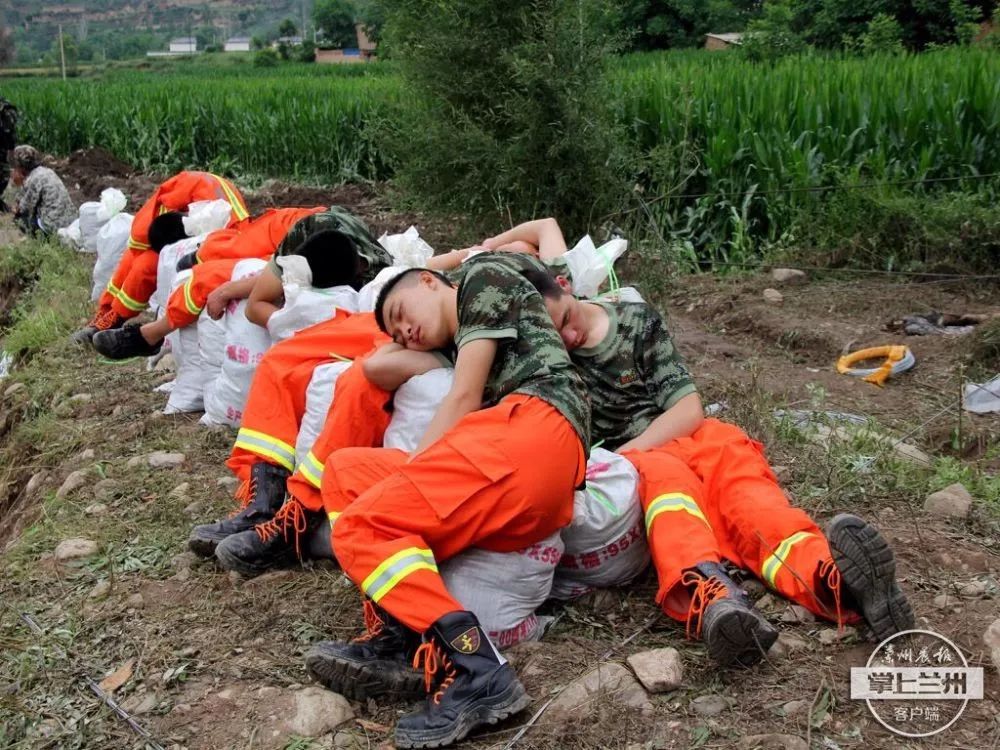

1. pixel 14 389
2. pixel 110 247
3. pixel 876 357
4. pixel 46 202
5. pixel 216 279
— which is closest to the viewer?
pixel 216 279

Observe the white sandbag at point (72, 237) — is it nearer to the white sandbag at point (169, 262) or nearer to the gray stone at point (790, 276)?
the white sandbag at point (169, 262)

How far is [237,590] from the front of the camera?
346 centimetres

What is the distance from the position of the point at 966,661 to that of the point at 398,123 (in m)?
6.38

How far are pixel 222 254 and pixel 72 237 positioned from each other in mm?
5023

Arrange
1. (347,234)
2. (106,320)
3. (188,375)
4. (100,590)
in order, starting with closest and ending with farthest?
(100,590) → (347,234) → (188,375) → (106,320)

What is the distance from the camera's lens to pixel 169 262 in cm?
597

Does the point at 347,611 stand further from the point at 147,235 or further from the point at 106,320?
the point at 106,320

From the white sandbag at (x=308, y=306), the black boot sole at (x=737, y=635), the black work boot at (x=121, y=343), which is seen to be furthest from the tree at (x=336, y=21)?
the black boot sole at (x=737, y=635)

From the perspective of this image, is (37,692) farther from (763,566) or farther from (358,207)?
(358,207)

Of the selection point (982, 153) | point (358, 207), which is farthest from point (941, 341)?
point (358, 207)

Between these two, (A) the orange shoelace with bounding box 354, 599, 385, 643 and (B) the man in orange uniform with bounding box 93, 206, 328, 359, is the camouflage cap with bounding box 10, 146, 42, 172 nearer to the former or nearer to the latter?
(B) the man in orange uniform with bounding box 93, 206, 328, 359

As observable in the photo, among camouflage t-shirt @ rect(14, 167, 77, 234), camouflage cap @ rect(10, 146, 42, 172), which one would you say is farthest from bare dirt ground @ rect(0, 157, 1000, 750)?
camouflage cap @ rect(10, 146, 42, 172)

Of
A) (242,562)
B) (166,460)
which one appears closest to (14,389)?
(166,460)

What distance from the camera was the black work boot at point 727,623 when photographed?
2590 mm
